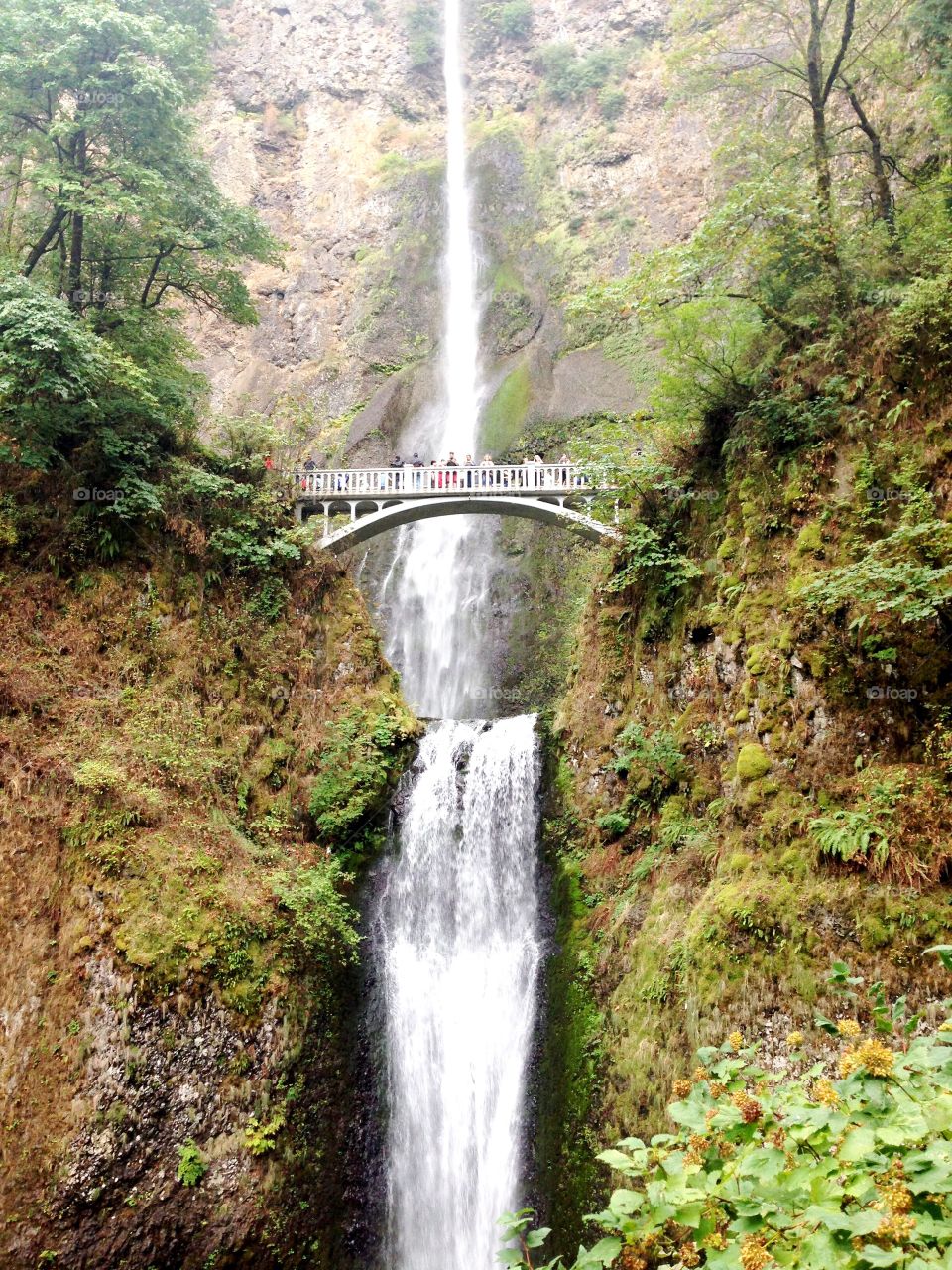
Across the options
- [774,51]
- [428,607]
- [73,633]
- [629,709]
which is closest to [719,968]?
[629,709]

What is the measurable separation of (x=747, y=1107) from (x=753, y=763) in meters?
6.78

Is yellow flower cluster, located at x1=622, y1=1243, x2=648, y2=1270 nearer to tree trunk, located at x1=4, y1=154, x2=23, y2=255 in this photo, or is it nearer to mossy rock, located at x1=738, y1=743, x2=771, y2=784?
mossy rock, located at x1=738, y1=743, x2=771, y2=784

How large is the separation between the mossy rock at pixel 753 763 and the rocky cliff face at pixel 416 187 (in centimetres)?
1756

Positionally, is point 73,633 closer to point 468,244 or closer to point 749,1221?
point 749,1221

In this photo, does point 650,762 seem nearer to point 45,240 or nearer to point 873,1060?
point 873,1060

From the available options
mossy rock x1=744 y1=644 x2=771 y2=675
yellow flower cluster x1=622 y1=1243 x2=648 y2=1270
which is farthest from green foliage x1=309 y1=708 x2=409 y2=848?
yellow flower cluster x1=622 y1=1243 x2=648 y2=1270

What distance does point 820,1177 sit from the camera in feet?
7.23

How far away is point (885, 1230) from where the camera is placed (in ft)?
6.30

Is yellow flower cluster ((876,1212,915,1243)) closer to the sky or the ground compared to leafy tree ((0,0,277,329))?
closer to the ground

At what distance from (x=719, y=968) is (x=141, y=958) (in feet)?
22.2

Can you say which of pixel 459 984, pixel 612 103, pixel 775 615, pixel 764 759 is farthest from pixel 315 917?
pixel 612 103

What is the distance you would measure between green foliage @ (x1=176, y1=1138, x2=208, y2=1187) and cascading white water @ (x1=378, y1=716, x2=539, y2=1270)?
2649 millimetres

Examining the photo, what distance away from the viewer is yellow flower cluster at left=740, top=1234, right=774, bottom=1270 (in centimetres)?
201

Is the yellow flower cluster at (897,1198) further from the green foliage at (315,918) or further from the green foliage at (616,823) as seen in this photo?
the green foliage at (315,918)
